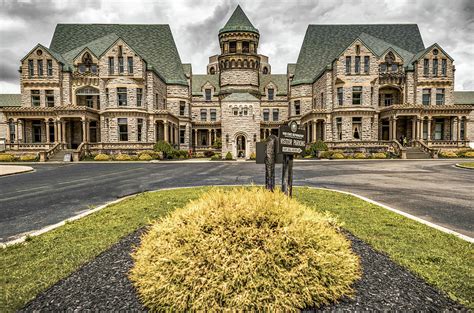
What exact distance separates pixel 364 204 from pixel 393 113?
33.5m

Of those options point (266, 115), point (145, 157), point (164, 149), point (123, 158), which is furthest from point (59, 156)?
point (266, 115)

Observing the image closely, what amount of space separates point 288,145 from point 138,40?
1842 inches

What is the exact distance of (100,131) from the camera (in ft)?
122

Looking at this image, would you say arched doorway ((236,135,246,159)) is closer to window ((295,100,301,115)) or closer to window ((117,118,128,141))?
window ((295,100,301,115))

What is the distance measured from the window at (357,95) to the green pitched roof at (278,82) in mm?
15551

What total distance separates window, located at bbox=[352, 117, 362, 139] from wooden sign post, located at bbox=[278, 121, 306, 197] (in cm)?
3566

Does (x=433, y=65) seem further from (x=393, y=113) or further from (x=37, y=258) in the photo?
(x=37, y=258)

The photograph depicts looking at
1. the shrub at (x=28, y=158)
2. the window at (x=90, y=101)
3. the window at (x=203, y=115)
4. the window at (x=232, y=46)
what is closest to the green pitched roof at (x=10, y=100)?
the window at (x=90, y=101)

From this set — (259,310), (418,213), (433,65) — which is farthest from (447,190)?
(433,65)

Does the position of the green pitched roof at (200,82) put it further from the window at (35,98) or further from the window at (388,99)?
the window at (388,99)

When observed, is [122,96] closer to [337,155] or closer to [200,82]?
[200,82]

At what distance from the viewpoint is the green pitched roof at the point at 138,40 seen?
4181cm

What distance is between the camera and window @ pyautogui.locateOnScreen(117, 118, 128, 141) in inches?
1417

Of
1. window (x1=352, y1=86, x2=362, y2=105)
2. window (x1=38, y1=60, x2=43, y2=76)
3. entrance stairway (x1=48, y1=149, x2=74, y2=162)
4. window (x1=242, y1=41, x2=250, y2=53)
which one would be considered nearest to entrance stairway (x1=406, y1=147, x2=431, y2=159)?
window (x1=352, y1=86, x2=362, y2=105)
